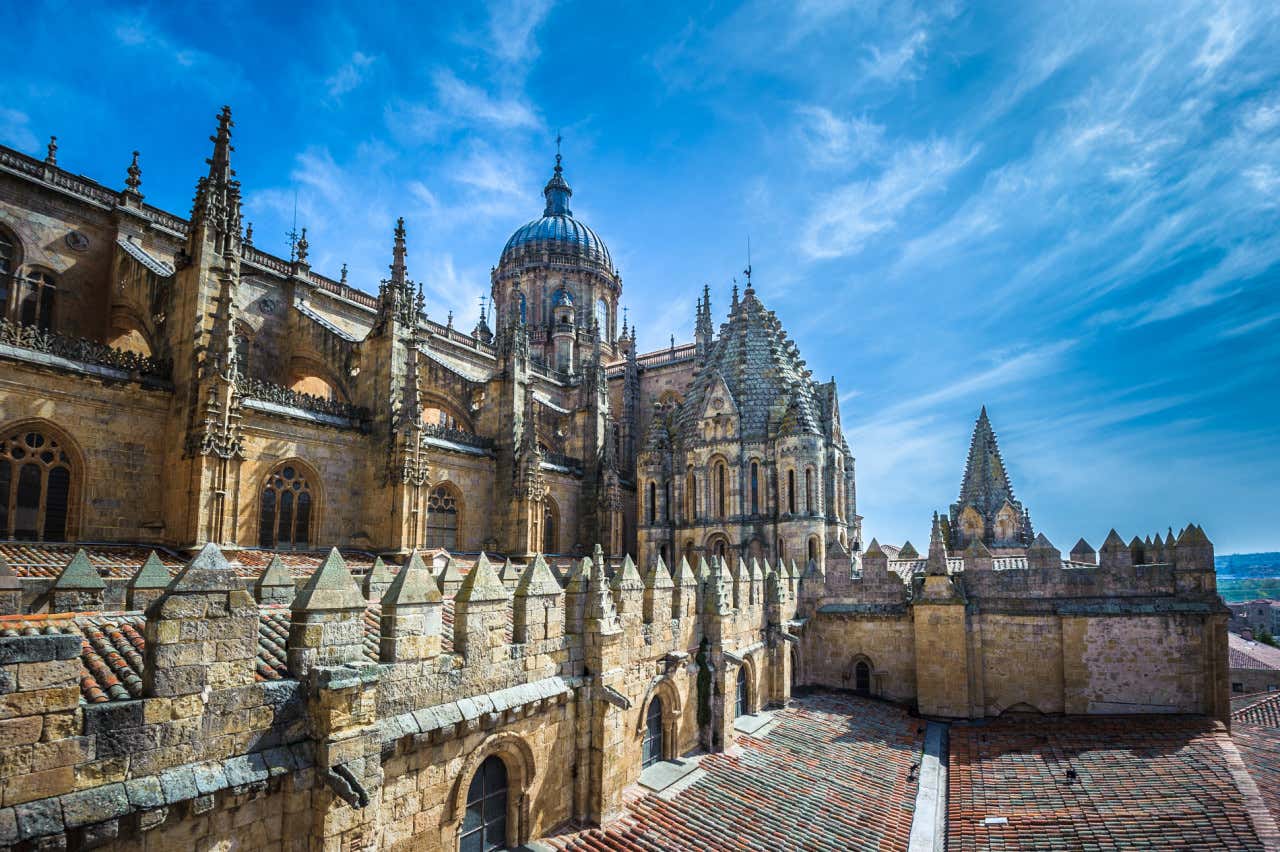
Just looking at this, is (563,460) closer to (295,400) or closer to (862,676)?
(295,400)

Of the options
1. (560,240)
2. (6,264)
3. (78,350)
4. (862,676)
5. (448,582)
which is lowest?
(862,676)

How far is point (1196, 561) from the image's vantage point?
22.1 meters

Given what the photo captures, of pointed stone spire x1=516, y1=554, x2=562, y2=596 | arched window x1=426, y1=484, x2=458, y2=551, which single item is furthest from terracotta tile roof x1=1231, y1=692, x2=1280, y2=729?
arched window x1=426, y1=484, x2=458, y2=551

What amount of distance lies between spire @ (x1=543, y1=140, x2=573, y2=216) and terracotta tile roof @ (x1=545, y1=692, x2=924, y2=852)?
157ft

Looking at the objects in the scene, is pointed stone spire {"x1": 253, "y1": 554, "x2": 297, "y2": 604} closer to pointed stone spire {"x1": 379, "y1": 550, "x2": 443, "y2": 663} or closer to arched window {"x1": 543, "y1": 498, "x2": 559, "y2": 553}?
pointed stone spire {"x1": 379, "y1": 550, "x2": 443, "y2": 663}

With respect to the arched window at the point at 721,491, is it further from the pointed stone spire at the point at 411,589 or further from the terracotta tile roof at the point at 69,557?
the pointed stone spire at the point at 411,589

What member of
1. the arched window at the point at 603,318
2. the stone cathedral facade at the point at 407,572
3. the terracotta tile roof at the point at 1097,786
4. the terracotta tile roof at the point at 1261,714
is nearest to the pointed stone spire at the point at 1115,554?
the stone cathedral facade at the point at 407,572

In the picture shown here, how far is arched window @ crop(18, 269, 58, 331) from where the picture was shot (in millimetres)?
21391

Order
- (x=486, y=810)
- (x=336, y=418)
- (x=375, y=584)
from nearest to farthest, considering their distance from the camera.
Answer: (x=486, y=810), (x=375, y=584), (x=336, y=418)

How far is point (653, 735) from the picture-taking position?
15961 millimetres

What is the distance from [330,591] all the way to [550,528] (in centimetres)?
2571

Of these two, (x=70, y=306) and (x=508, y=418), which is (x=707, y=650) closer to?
(x=508, y=418)

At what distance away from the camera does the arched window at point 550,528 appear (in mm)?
33200

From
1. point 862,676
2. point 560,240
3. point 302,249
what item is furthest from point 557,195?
point 862,676
